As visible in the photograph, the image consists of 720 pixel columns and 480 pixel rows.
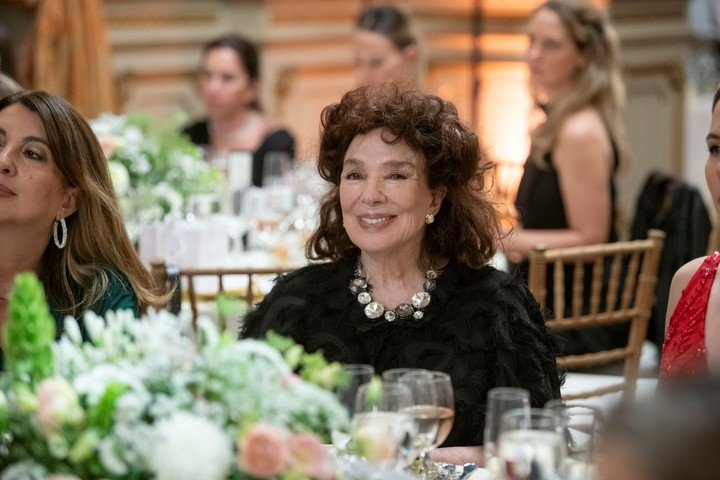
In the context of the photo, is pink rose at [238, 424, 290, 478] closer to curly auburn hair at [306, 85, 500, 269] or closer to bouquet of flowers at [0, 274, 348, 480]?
bouquet of flowers at [0, 274, 348, 480]

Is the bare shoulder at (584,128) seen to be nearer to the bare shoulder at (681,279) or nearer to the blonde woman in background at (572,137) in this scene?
the blonde woman in background at (572,137)

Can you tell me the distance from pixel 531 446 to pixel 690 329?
38.7 inches

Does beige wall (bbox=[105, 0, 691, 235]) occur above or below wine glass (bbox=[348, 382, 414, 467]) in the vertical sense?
above

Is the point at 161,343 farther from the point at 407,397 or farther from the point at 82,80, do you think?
the point at 82,80

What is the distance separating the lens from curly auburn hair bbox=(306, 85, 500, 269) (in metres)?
2.64

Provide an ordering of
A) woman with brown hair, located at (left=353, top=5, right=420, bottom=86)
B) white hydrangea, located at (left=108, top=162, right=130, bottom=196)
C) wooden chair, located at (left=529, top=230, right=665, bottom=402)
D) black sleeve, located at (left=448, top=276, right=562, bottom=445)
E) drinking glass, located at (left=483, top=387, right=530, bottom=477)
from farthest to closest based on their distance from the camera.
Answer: woman with brown hair, located at (left=353, top=5, right=420, bottom=86) → white hydrangea, located at (left=108, top=162, right=130, bottom=196) → wooden chair, located at (left=529, top=230, right=665, bottom=402) → black sleeve, located at (left=448, top=276, right=562, bottom=445) → drinking glass, located at (left=483, top=387, right=530, bottom=477)

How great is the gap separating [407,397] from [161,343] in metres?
0.35

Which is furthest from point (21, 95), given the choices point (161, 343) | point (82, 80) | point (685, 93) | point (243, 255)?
point (685, 93)

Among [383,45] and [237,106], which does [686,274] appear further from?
[237,106]


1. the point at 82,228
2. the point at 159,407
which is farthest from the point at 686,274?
the point at 159,407

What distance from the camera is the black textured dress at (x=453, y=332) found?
99.7 inches

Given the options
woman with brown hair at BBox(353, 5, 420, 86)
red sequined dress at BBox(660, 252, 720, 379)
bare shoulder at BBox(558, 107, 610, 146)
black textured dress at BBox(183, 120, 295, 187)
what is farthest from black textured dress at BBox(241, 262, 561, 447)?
black textured dress at BBox(183, 120, 295, 187)

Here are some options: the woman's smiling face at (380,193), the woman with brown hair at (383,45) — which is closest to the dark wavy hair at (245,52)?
the woman with brown hair at (383,45)

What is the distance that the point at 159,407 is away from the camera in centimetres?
151
